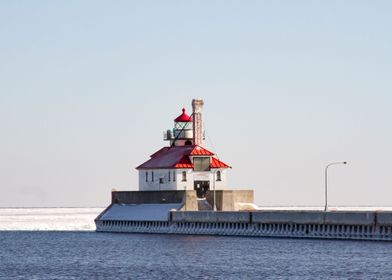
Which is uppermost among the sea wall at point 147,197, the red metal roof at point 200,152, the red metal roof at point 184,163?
the red metal roof at point 200,152

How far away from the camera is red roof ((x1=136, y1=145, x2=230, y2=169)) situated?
13338 centimetres

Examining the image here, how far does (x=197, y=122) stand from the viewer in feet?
447

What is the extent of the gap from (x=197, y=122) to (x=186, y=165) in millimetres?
5187

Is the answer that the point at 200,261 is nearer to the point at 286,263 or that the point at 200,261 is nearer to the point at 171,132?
the point at 286,263

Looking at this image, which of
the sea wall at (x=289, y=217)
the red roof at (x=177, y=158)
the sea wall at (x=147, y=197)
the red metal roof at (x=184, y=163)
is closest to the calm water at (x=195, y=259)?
the sea wall at (x=289, y=217)

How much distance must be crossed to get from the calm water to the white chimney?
45.4ft

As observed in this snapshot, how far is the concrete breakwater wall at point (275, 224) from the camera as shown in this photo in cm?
10838

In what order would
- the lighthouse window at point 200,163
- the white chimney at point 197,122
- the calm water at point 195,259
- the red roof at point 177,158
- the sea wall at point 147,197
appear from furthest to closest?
1. the white chimney at point 197,122
2. the lighthouse window at point 200,163
3. the red roof at point 177,158
4. the sea wall at point 147,197
5. the calm water at point 195,259

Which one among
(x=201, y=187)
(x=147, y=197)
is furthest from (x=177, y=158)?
(x=147, y=197)

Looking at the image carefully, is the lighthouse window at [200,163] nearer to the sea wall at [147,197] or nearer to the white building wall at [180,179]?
the white building wall at [180,179]

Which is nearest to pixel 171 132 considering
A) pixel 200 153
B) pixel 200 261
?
pixel 200 153

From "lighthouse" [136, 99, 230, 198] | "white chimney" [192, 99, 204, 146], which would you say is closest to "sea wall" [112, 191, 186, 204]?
"lighthouse" [136, 99, 230, 198]

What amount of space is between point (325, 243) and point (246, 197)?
25.1m

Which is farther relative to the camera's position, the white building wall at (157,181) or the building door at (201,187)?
the building door at (201,187)
